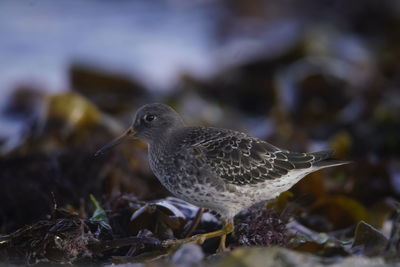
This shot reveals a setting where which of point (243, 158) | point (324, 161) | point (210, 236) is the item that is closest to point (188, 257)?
point (210, 236)

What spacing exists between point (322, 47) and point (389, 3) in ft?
10.2

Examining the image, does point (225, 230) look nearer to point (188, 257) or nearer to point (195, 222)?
point (195, 222)

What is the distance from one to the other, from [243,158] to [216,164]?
0.20 m

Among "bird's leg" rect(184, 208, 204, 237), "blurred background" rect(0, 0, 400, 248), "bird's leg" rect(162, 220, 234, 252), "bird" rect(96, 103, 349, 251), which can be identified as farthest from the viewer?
"blurred background" rect(0, 0, 400, 248)

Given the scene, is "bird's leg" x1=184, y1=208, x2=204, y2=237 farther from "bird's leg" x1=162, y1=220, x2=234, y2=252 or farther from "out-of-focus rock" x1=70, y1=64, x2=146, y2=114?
"out-of-focus rock" x1=70, y1=64, x2=146, y2=114

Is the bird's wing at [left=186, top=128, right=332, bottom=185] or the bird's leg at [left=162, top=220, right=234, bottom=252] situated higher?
the bird's wing at [left=186, top=128, right=332, bottom=185]

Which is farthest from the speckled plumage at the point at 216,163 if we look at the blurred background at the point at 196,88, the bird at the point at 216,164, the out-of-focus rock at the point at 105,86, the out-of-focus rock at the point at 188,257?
the out-of-focus rock at the point at 105,86

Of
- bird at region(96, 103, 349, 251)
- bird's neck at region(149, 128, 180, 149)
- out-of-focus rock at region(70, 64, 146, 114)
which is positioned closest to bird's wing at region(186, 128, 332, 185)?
bird at region(96, 103, 349, 251)

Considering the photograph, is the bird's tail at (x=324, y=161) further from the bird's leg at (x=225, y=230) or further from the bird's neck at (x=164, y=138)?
the bird's neck at (x=164, y=138)

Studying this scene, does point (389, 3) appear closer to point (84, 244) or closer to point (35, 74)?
point (35, 74)

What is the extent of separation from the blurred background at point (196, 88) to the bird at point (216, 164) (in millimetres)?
350

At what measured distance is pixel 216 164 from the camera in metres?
3.68

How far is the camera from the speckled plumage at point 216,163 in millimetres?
3611

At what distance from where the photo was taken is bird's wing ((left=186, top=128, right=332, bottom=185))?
3695 millimetres
